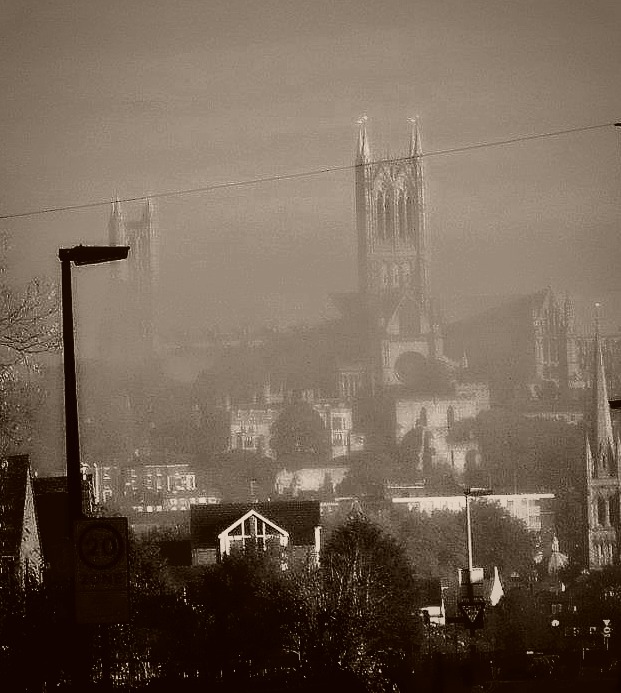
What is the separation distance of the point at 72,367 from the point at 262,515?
5032cm

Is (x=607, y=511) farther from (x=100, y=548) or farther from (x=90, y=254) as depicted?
(x=100, y=548)

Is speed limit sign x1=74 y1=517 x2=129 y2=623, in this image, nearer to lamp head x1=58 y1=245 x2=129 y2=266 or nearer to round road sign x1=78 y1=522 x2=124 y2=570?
round road sign x1=78 y1=522 x2=124 y2=570

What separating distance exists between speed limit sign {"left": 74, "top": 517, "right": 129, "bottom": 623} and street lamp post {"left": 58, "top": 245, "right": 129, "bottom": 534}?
2.09 meters

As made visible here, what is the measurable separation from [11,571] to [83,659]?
502 inches

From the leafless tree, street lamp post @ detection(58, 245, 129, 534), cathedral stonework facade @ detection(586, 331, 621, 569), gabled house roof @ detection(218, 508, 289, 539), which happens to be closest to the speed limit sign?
street lamp post @ detection(58, 245, 129, 534)


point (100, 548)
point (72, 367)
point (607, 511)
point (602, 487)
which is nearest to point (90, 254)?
point (72, 367)

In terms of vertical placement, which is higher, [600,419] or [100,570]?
[600,419]

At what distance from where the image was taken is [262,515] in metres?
79.7

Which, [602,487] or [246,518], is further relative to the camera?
[602,487]

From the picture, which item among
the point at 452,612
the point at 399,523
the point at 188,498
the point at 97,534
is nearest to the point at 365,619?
the point at 97,534

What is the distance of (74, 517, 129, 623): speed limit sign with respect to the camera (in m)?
26.9

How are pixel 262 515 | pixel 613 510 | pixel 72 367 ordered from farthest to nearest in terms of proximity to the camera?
pixel 613 510 → pixel 262 515 → pixel 72 367

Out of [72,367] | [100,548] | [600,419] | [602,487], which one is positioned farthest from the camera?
[600,419]

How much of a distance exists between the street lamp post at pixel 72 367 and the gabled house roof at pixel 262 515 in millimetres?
48977
